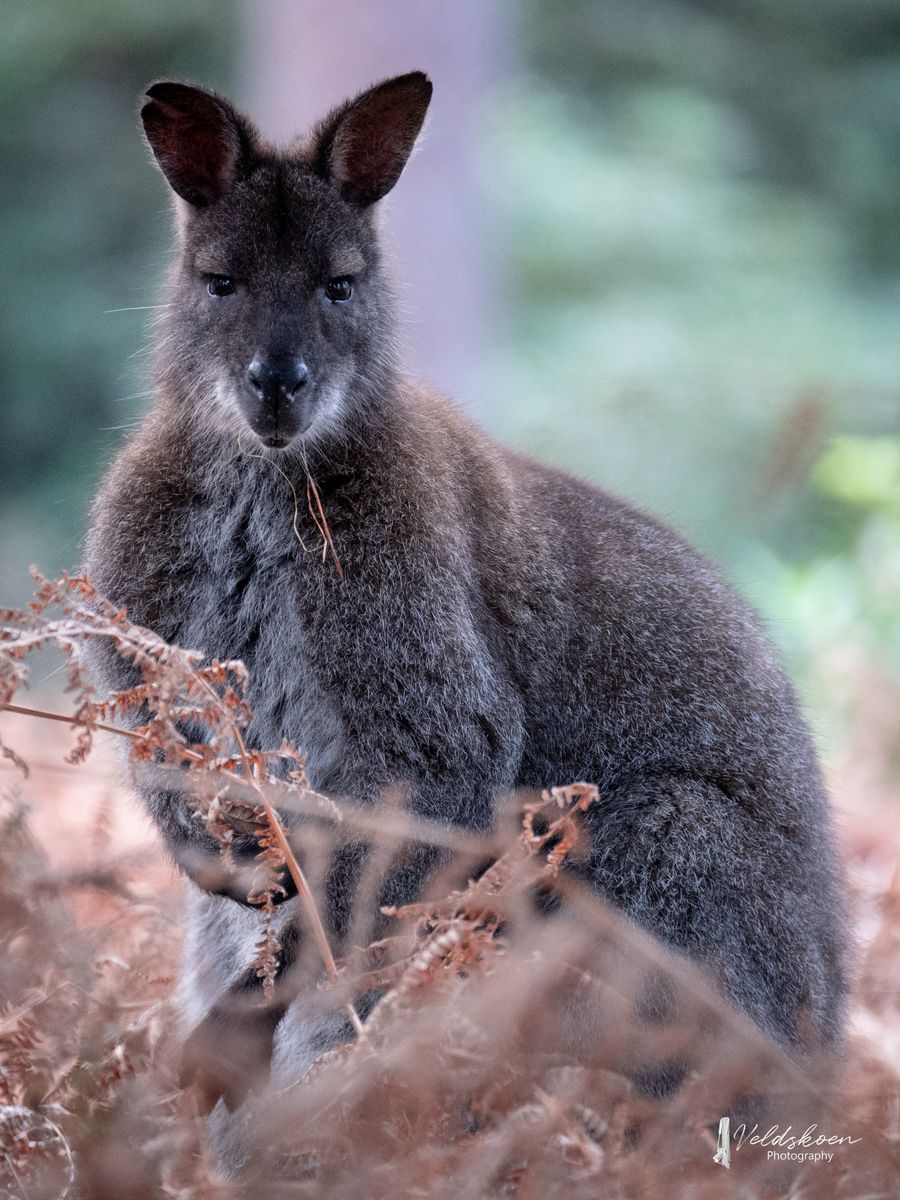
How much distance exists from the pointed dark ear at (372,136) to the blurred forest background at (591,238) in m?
3.74

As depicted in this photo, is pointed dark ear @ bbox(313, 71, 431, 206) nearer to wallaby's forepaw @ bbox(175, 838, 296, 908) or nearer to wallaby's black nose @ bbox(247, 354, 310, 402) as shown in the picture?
wallaby's black nose @ bbox(247, 354, 310, 402)

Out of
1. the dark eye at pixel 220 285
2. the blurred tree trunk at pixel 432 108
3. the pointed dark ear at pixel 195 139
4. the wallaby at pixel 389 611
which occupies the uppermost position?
the blurred tree trunk at pixel 432 108

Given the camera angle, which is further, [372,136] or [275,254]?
[372,136]

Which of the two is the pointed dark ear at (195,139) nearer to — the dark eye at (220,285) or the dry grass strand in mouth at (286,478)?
the dark eye at (220,285)

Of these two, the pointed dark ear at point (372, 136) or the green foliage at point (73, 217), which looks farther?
the green foliage at point (73, 217)

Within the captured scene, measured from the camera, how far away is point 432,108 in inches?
391

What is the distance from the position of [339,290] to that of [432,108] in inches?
233

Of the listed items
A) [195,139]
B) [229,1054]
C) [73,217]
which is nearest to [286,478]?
[195,139]

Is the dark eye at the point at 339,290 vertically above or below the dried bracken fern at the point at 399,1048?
above

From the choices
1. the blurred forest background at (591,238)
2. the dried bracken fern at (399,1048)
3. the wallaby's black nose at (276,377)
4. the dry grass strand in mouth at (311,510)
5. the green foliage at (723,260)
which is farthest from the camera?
the blurred forest background at (591,238)

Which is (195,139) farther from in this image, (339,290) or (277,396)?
(277,396)

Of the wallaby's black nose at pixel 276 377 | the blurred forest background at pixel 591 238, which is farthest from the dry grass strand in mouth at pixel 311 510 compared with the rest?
the blurred forest background at pixel 591 238

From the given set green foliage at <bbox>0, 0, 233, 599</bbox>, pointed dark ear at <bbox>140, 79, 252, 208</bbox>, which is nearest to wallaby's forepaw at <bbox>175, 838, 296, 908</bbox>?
pointed dark ear at <bbox>140, 79, 252, 208</bbox>

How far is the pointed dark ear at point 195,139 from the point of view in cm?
439
